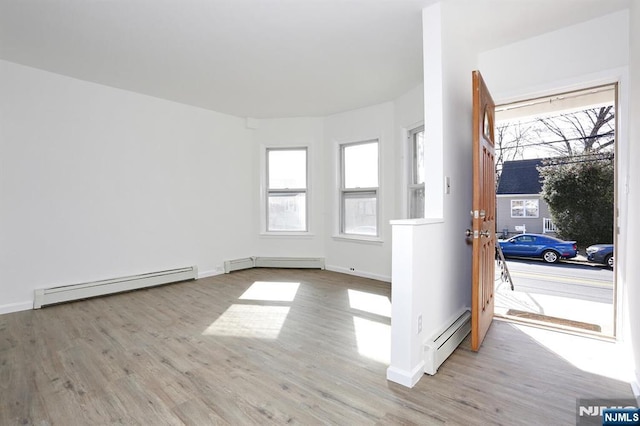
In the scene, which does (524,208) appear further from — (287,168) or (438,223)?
(438,223)

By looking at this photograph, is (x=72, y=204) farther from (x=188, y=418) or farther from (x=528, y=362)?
(x=528, y=362)

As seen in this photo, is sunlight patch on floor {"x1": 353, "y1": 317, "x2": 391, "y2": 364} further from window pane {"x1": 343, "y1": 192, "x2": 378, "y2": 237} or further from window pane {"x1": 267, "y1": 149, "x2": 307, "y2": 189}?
window pane {"x1": 267, "y1": 149, "x2": 307, "y2": 189}

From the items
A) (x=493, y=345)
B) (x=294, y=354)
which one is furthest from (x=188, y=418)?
(x=493, y=345)

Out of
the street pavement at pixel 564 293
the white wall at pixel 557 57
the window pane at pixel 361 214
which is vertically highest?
the white wall at pixel 557 57

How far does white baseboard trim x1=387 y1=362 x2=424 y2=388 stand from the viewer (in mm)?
1791

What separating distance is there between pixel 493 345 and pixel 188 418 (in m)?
2.18

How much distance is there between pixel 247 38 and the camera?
273 centimetres

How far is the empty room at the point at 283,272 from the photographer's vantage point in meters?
1.78

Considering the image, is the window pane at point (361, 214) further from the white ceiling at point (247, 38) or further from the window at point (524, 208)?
the window at point (524, 208)

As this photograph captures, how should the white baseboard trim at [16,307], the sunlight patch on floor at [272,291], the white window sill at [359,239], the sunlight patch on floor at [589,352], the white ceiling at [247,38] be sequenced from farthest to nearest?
the white window sill at [359,239]
the sunlight patch on floor at [272,291]
the white baseboard trim at [16,307]
the white ceiling at [247,38]
the sunlight patch on floor at [589,352]

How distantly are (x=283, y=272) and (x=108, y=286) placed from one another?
7.88 ft

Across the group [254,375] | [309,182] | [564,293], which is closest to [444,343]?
[254,375]

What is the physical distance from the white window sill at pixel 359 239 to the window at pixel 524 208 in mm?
6988

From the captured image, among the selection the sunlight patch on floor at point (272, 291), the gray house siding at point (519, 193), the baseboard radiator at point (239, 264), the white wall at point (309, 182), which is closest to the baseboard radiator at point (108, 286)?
the baseboard radiator at point (239, 264)
